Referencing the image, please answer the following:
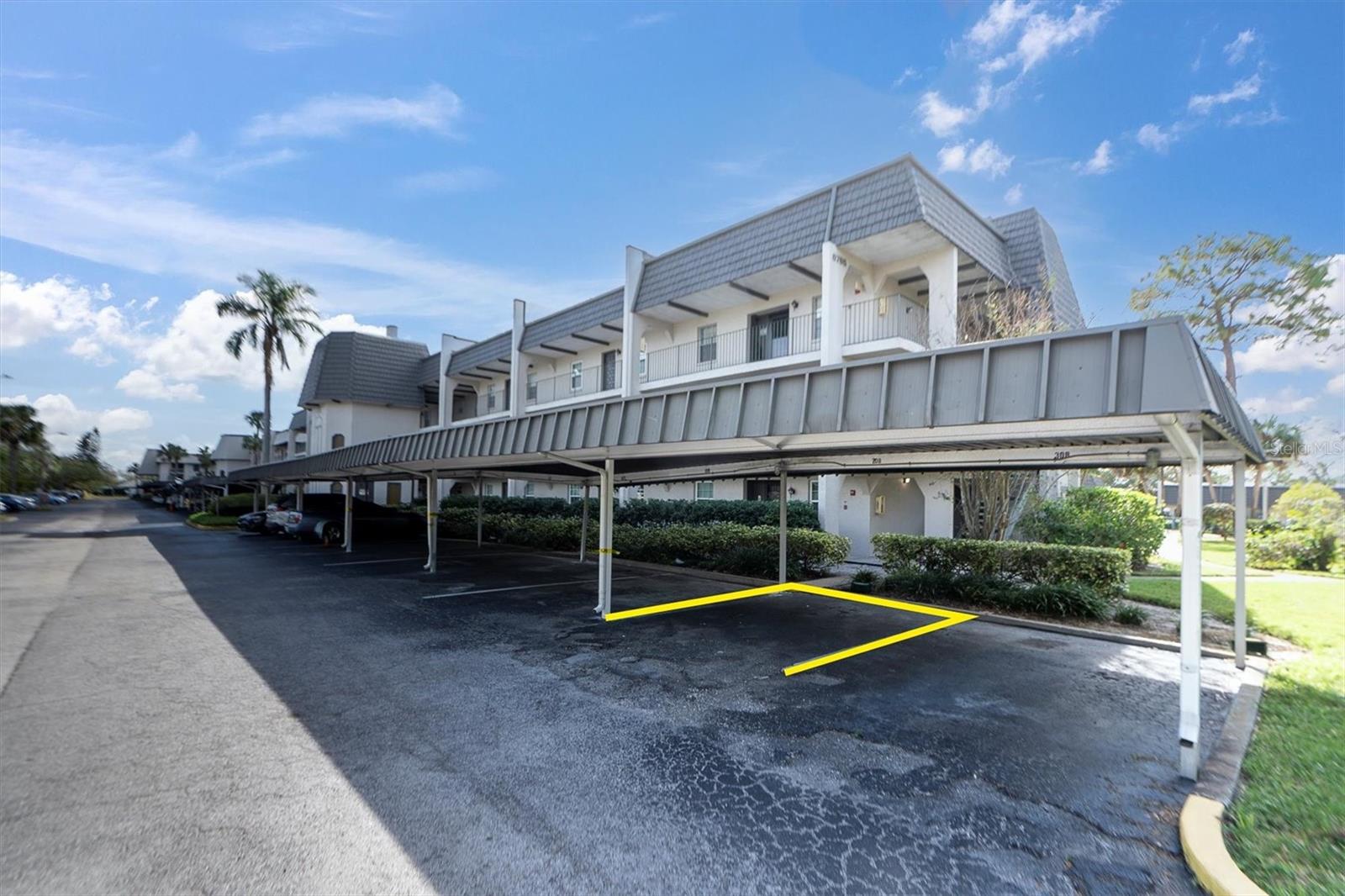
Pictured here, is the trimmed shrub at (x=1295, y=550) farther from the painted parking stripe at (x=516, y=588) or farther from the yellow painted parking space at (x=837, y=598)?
the painted parking stripe at (x=516, y=588)

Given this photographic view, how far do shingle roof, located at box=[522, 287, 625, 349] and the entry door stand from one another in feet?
16.5

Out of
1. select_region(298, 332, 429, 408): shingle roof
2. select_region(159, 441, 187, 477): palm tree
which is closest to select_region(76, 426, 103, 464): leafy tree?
select_region(159, 441, 187, 477): palm tree

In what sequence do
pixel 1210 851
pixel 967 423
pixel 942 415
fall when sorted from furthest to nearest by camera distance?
1. pixel 942 415
2. pixel 967 423
3. pixel 1210 851

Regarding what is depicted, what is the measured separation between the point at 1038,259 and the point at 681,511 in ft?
40.1

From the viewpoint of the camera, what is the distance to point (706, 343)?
21.8 metres

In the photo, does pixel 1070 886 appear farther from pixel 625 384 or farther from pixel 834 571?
pixel 625 384

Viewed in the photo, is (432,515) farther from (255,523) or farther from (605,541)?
(255,523)

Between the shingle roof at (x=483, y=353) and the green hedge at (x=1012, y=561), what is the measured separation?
21064mm

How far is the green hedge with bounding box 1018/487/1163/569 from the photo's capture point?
48.4 ft

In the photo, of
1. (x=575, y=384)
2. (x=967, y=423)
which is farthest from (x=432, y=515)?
(x=575, y=384)

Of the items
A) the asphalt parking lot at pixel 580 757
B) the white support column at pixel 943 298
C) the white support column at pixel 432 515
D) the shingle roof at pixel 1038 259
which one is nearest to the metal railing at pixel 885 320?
the white support column at pixel 943 298

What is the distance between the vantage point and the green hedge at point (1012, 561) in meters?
9.92

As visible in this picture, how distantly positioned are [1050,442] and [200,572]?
16.7m

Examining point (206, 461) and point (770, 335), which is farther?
point (206, 461)
